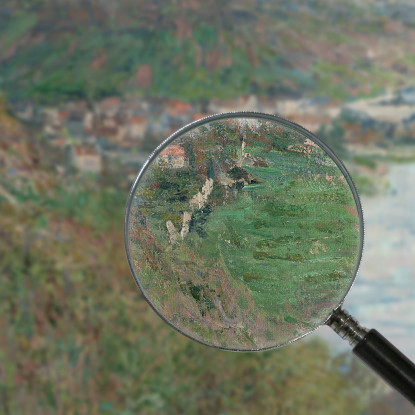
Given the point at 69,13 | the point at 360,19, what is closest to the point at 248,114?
the point at 360,19

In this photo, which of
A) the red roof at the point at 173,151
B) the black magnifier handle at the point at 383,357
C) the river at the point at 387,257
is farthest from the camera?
the river at the point at 387,257

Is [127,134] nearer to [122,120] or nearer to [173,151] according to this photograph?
[122,120]

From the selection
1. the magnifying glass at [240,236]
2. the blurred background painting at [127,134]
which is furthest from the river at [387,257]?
the magnifying glass at [240,236]

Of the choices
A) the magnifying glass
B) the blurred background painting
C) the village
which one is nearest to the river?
the blurred background painting

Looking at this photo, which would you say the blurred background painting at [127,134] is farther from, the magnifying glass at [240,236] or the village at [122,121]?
the magnifying glass at [240,236]

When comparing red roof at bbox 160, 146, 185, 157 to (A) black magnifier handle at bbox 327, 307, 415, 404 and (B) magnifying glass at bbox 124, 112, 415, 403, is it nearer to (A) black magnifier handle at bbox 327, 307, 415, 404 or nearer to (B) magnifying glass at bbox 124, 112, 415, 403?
(B) magnifying glass at bbox 124, 112, 415, 403

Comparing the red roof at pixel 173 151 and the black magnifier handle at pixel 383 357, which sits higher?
the red roof at pixel 173 151
